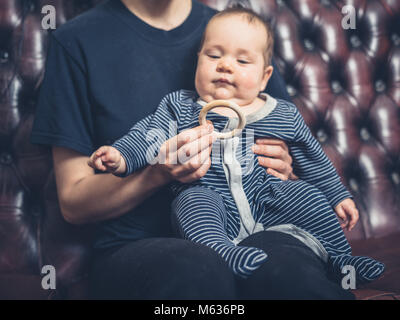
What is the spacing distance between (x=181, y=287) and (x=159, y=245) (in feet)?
0.37

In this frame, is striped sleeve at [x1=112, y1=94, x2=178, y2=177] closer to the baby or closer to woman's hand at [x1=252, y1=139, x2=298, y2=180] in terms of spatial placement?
the baby

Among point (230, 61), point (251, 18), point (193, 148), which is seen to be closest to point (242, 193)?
point (193, 148)

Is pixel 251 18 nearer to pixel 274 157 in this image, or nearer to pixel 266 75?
pixel 266 75

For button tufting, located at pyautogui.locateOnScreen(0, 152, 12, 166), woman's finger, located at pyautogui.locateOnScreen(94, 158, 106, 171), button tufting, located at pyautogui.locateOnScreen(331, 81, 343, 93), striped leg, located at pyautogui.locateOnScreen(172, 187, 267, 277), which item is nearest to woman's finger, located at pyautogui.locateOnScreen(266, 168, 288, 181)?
striped leg, located at pyautogui.locateOnScreen(172, 187, 267, 277)

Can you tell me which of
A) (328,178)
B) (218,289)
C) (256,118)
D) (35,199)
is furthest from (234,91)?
(35,199)

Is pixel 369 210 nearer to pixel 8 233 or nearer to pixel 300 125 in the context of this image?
pixel 300 125

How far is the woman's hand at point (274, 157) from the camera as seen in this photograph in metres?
0.77

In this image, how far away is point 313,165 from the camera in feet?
2.79

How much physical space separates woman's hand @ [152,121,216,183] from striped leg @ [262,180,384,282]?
169 millimetres

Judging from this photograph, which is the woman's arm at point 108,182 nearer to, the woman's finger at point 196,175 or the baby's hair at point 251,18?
the woman's finger at point 196,175

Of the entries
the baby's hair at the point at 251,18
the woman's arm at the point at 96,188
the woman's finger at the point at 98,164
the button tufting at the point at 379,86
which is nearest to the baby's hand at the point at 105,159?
the woman's finger at the point at 98,164

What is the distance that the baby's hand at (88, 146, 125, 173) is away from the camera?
58 centimetres

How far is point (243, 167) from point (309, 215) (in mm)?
151

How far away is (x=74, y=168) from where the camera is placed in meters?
0.75
